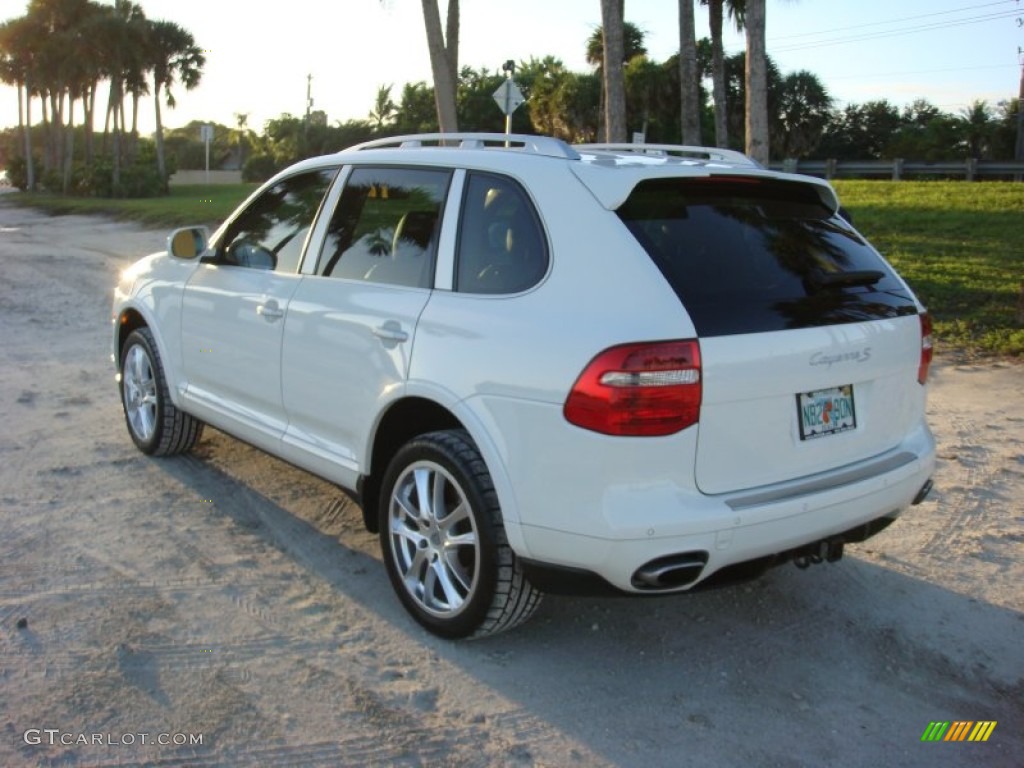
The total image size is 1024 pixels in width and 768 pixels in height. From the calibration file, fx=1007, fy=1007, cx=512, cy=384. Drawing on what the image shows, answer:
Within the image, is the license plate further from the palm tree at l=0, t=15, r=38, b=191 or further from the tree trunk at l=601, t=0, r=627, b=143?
the palm tree at l=0, t=15, r=38, b=191

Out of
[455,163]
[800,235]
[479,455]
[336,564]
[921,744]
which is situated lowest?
[921,744]

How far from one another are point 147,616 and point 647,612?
1.98 m

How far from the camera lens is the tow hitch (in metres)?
3.49

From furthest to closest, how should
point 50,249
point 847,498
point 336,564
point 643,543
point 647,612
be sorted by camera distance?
point 50,249, point 336,564, point 647,612, point 847,498, point 643,543

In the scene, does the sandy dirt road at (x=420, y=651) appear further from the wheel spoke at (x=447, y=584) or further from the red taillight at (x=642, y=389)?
the red taillight at (x=642, y=389)

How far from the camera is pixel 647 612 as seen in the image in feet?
13.4

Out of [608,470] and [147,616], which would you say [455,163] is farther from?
[147,616]

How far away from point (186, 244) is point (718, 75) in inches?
984

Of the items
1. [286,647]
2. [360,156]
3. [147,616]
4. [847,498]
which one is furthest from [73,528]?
[847,498]

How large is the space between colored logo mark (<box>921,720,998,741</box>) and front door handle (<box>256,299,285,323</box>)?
302 centimetres

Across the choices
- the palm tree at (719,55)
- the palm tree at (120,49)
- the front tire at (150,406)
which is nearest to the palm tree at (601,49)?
the palm tree at (719,55)

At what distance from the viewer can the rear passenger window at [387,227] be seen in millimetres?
3963

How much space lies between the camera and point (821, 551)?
3549mm

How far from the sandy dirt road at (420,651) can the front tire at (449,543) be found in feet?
0.53
